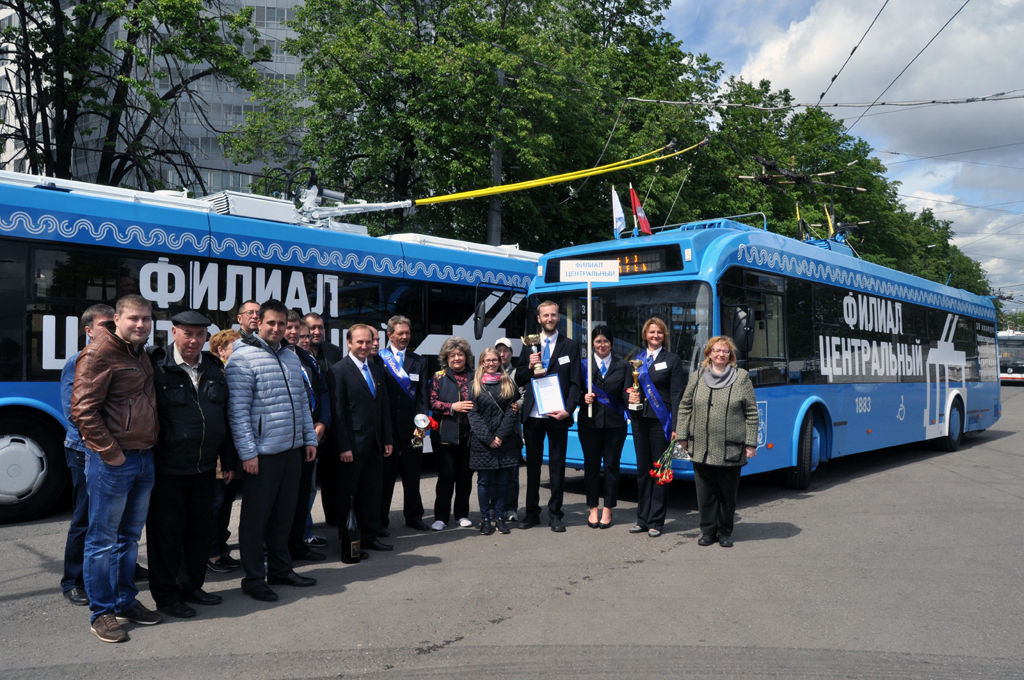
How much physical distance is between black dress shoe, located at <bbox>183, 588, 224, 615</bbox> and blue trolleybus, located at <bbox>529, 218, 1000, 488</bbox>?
4.54 metres

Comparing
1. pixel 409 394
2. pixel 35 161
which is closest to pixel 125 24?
pixel 35 161

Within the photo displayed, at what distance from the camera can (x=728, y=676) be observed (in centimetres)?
421

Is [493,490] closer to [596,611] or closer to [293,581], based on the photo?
[293,581]

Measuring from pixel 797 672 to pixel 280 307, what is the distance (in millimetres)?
3696

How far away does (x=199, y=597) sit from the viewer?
5.33 m

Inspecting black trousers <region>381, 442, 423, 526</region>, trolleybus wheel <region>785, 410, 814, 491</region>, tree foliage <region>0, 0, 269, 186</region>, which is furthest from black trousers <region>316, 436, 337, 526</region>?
tree foliage <region>0, 0, 269, 186</region>

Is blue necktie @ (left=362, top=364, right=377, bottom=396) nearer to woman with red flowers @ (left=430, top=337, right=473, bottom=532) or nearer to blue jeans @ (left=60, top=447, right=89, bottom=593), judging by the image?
woman with red flowers @ (left=430, top=337, right=473, bottom=532)

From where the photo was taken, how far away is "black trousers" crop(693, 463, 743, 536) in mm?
7094

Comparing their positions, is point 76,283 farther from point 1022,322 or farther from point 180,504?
point 1022,322

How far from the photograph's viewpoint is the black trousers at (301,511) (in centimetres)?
612

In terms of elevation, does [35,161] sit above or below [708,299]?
above

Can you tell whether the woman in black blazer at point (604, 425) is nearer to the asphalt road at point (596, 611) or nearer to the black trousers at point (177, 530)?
the asphalt road at point (596, 611)

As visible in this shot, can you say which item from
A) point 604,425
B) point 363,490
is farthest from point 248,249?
point 604,425

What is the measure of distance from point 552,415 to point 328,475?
6.48 ft
